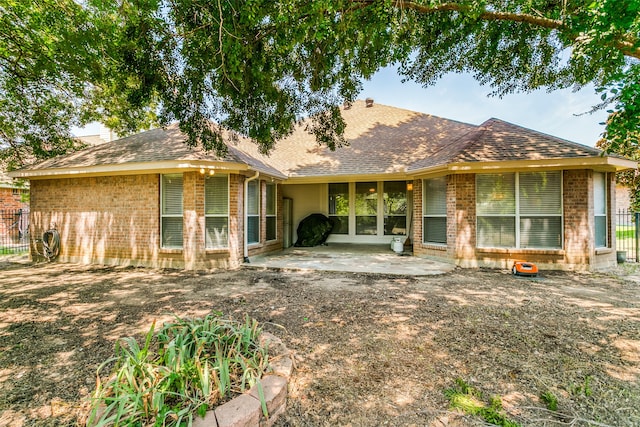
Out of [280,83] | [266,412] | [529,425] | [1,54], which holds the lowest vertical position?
[529,425]

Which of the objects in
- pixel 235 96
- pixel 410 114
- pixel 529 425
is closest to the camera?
pixel 529 425

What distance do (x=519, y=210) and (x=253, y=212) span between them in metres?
7.50

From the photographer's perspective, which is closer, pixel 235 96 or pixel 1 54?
pixel 235 96

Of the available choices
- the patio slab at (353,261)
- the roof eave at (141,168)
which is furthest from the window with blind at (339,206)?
the roof eave at (141,168)

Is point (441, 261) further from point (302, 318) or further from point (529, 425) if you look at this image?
point (529, 425)

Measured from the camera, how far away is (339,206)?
12.4 m

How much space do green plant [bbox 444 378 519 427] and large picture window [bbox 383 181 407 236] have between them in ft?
29.8

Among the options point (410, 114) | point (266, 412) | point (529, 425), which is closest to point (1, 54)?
point (266, 412)

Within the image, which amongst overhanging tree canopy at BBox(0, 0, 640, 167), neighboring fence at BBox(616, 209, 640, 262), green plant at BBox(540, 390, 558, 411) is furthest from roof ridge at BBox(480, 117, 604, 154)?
green plant at BBox(540, 390, 558, 411)

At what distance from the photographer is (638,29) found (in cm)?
333

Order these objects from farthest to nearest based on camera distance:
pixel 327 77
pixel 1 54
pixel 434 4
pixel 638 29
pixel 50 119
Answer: pixel 50 119 < pixel 1 54 < pixel 327 77 < pixel 434 4 < pixel 638 29

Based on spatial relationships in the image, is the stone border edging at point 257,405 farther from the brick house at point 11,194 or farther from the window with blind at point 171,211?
the brick house at point 11,194

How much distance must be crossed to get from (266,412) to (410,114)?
1381 centimetres

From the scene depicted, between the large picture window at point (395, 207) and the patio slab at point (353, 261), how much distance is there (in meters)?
1.01
